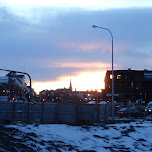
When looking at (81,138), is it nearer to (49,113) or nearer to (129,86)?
(49,113)

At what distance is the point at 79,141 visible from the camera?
21047 millimetres

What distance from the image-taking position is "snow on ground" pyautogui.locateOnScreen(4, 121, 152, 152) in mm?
18734

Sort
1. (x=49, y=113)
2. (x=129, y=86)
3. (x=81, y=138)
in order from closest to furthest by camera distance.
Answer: (x=81, y=138) → (x=49, y=113) → (x=129, y=86)

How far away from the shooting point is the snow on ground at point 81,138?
18734 millimetres

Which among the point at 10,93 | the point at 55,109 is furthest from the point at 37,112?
the point at 10,93

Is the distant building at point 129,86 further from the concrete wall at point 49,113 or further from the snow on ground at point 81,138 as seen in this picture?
the snow on ground at point 81,138

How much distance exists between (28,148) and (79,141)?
4920 millimetres

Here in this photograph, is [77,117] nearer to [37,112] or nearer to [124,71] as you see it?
[37,112]

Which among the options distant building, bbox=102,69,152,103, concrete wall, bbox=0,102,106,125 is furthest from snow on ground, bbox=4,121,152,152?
distant building, bbox=102,69,152,103

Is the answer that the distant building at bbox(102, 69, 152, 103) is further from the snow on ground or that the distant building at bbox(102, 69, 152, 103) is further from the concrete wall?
the snow on ground

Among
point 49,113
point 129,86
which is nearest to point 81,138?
point 49,113

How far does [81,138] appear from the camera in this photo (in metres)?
22.0

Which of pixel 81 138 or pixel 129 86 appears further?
pixel 129 86

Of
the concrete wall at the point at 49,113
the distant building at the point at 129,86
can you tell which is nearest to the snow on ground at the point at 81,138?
the concrete wall at the point at 49,113
